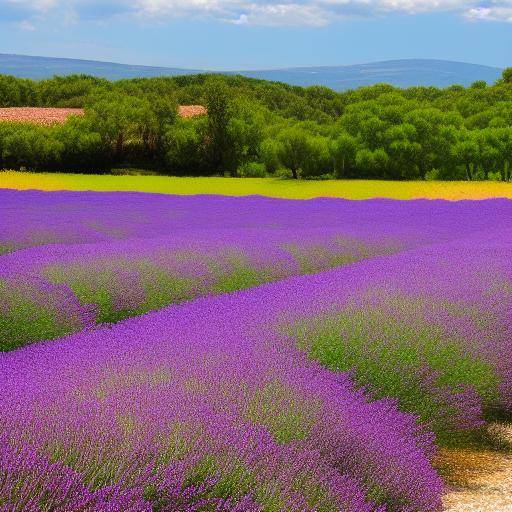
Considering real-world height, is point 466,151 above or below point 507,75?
below

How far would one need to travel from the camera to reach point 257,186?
82.8ft

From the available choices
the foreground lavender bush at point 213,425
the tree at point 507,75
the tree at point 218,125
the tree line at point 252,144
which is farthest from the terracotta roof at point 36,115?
the tree at point 507,75

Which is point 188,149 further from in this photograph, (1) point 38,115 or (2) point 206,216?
(2) point 206,216

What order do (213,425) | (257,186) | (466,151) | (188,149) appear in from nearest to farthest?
(213,425) < (257,186) < (466,151) < (188,149)

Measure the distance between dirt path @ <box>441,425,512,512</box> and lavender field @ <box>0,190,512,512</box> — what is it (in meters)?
0.10

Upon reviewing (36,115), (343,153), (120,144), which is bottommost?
(343,153)

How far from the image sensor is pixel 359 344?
3.96m

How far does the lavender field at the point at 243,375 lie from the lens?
7.65ft

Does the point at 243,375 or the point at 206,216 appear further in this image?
the point at 206,216

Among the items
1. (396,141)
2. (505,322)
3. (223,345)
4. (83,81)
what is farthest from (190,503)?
(83,81)

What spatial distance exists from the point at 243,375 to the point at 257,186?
22313 millimetres

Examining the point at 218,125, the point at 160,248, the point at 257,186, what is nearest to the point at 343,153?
the point at 218,125

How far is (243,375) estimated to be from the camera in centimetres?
315

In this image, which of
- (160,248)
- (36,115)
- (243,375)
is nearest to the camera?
(243,375)
